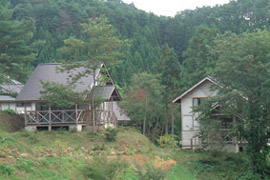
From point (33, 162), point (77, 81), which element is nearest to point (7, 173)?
point (33, 162)

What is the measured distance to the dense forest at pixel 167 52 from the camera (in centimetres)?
2631

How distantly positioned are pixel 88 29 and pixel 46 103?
6058mm

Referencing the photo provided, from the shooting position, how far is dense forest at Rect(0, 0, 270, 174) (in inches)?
1036

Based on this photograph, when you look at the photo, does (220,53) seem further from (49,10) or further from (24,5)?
(24,5)

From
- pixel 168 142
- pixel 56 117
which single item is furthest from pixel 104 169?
pixel 168 142

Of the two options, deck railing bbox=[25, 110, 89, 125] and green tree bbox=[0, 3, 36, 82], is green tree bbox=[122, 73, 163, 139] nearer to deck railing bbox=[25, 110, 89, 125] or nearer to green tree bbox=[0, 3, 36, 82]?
deck railing bbox=[25, 110, 89, 125]

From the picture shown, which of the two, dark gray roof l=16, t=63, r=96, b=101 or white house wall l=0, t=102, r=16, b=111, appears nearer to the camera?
dark gray roof l=16, t=63, r=96, b=101

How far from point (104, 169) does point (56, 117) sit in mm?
14391

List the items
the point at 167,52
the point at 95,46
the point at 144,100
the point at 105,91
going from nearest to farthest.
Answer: the point at 95,46 < the point at 105,91 < the point at 167,52 < the point at 144,100

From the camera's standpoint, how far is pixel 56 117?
98.9ft

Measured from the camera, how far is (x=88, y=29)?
28.2m

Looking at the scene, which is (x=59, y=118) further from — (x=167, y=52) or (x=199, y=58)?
(x=199, y=58)

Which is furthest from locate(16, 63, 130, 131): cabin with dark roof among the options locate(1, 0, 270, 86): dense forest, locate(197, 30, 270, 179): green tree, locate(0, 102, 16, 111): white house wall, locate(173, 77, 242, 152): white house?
locate(1, 0, 270, 86): dense forest

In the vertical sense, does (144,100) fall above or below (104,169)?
above
